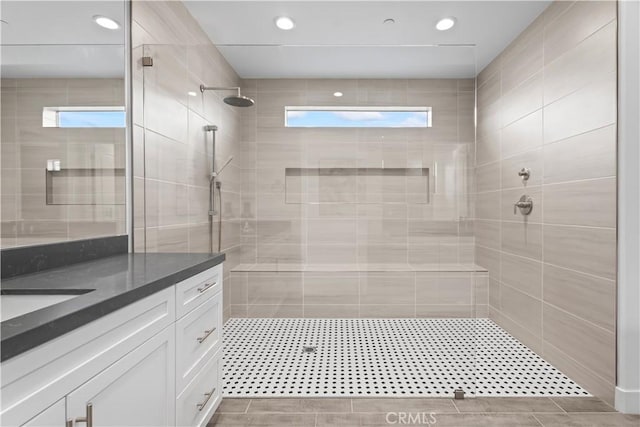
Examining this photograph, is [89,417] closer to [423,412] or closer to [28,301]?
[28,301]

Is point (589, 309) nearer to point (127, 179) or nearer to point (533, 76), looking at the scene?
point (533, 76)

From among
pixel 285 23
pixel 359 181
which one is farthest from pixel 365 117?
pixel 285 23

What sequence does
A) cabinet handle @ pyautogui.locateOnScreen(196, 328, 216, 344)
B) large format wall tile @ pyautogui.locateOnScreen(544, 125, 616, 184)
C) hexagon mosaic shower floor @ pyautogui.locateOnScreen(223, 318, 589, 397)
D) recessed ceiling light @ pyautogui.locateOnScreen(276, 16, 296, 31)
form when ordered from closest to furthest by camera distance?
1. cabinet handle @ pyautogui.locateOnScreen(196, 328, 216, 344)
2. large format wall tile @ pyautogui.locateOnScreen(544, 125, 616, 184)
3. hexagon mosaic shower floor @ pyautogui.locateOnScreen(223, 318, 589, 397)
4. recessed ceiling light @ pyautogui.locateOnScreen(276, 16, 296, 31)

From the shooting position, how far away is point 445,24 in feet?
8.48

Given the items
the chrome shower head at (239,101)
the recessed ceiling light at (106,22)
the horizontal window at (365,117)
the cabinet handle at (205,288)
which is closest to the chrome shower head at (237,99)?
the chrome shower head at (239,101)

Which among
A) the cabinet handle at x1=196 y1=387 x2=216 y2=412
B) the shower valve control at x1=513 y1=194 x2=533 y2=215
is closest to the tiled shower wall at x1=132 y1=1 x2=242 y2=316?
the cabinet handle at x1=196 y1=387 x2=216 y2=412

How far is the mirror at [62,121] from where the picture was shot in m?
1.20

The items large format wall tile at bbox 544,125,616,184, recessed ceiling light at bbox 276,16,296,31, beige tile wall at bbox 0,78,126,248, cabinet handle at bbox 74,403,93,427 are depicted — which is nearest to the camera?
cabinet handle at bbox 74,403,93,427

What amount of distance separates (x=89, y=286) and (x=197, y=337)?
1.79 ft

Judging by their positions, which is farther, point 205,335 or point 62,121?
point 205,335

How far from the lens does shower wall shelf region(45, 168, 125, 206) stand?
1396mm

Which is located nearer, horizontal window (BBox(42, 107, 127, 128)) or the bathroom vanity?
the bathroom vanity

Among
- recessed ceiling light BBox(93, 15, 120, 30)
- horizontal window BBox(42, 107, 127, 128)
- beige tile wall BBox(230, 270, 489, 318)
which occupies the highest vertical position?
recessed ceiling light BBox(93, 15, 120, 30)

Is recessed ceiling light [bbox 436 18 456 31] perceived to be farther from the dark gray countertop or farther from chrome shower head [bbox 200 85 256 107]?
the dark gray countertop
